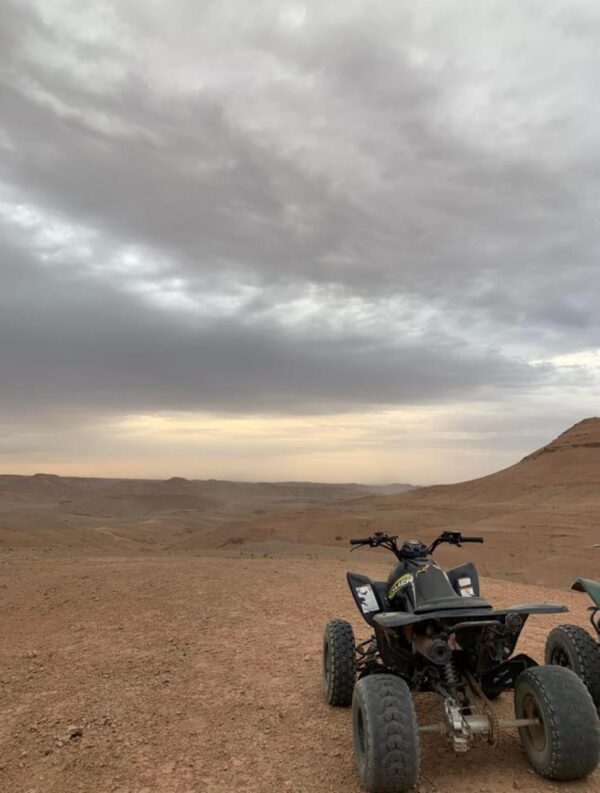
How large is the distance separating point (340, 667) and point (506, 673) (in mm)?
1534

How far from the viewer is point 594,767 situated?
357 centimetres

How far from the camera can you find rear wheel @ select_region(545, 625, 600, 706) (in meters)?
4.66

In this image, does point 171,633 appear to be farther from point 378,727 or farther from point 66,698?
point 378,727

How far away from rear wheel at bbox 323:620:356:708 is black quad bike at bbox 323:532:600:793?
0.53 m

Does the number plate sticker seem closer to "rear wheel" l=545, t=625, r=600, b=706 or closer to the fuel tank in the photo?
the fuel tank

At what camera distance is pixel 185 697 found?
5.47m

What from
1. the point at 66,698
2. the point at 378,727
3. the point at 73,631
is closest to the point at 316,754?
the point at 378,727

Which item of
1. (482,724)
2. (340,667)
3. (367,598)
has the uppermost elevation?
(367,598)

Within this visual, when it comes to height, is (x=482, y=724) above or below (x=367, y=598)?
below

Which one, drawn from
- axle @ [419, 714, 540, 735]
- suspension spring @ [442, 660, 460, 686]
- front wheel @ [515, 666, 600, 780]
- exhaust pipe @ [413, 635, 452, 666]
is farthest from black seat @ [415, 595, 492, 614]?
axle @ [419, 714, 540, 735]

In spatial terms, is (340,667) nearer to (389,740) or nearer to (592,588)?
(389,740)

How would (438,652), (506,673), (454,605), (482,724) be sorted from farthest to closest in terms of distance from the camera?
(506,673) → (454,605) → (438,652) → (482,724)

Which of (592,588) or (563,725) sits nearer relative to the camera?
(563,725)

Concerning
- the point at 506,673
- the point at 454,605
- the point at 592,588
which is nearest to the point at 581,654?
the point at 592,588
